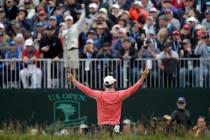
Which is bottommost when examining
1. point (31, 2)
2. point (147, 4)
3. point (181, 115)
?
point (181, 115)

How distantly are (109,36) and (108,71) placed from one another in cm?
115

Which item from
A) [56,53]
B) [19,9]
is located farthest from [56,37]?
[19,9]

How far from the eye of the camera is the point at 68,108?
103 feet

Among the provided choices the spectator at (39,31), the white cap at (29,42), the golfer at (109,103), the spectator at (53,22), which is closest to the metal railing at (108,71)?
the white cap at (29,42)

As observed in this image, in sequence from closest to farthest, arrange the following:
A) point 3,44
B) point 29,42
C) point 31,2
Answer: point 29,42
point 3,44
point 31,2

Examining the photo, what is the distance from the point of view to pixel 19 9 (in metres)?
33.6

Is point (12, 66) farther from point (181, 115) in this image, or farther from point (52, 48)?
point (181, 115)

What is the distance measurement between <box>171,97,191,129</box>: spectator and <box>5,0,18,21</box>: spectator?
660cm

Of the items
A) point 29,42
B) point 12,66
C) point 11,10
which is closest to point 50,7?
point 11,10

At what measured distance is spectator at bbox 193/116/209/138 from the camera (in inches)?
1002

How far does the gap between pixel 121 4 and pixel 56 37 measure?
2.91 meters

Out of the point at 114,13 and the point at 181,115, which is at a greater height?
the point at 114,13

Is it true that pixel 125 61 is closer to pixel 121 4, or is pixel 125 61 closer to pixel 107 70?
pixel 107 70

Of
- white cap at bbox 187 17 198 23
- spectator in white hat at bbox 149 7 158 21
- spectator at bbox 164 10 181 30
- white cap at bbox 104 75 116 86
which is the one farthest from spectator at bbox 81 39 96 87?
white cap at bbox 104 75 116 86
